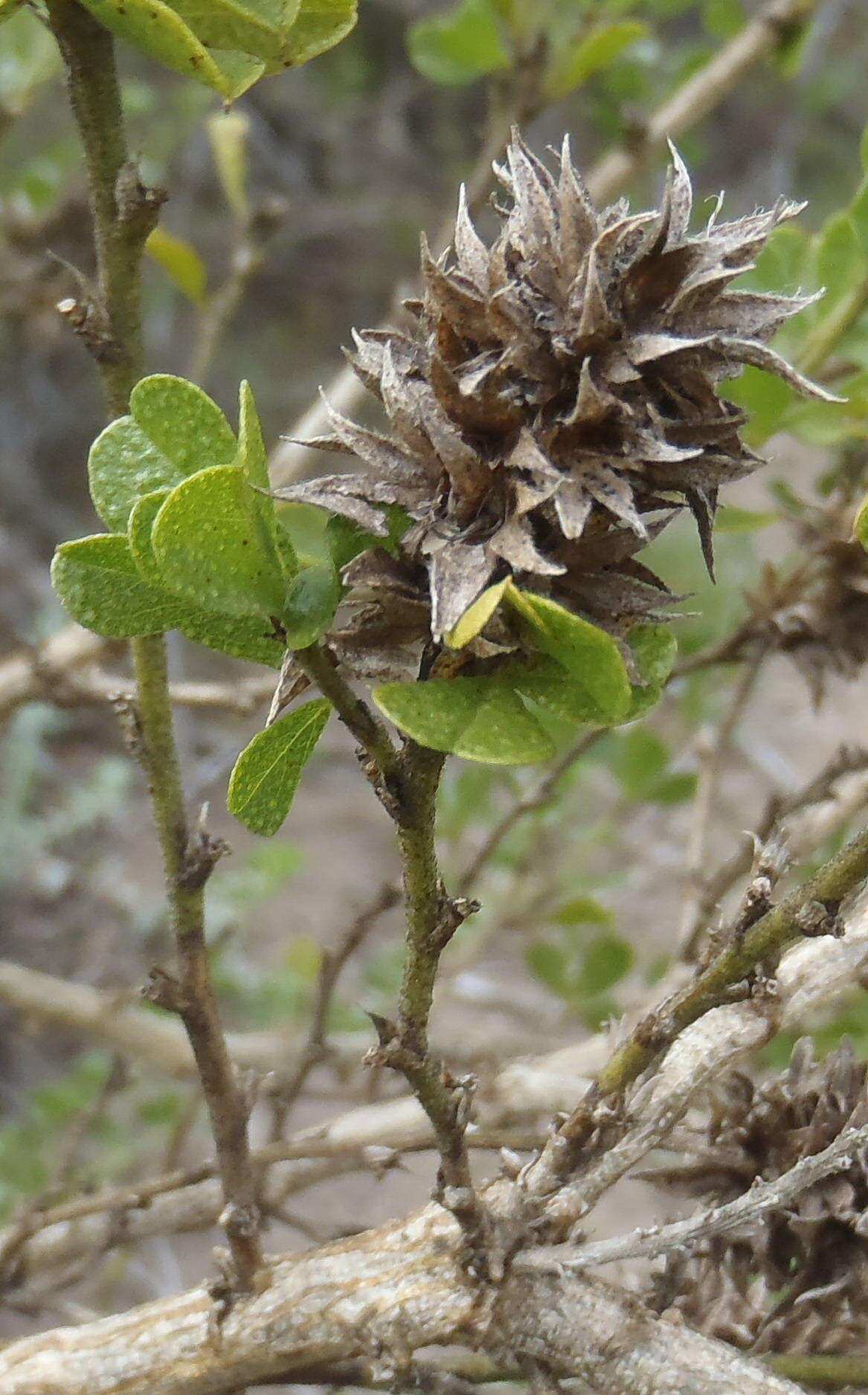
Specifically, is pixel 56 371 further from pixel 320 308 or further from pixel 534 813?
pixel 534 813

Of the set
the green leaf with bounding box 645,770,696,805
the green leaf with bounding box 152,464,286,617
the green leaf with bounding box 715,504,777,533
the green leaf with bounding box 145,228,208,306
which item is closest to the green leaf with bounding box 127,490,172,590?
the green leaf with bounding box 152,464,286,617

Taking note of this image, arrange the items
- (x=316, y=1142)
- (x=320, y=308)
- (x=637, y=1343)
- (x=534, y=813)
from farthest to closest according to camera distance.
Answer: (x=320, y=308) → (x=534, y=813) → (x=316, y=1142) → (x=637, y=1343)

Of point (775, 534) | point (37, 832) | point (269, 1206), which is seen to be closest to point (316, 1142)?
point (269, 1206)

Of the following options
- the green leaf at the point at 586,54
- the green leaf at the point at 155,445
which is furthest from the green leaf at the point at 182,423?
the green leaf at the point at 586,54

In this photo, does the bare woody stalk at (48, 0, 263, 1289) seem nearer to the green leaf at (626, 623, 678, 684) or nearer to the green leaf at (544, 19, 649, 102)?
the green leaf at (626, 623, 678, 684)

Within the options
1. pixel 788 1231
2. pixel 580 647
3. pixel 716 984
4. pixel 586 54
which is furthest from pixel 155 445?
pixel 586 54

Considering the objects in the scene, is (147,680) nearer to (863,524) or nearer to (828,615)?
(863,524)
